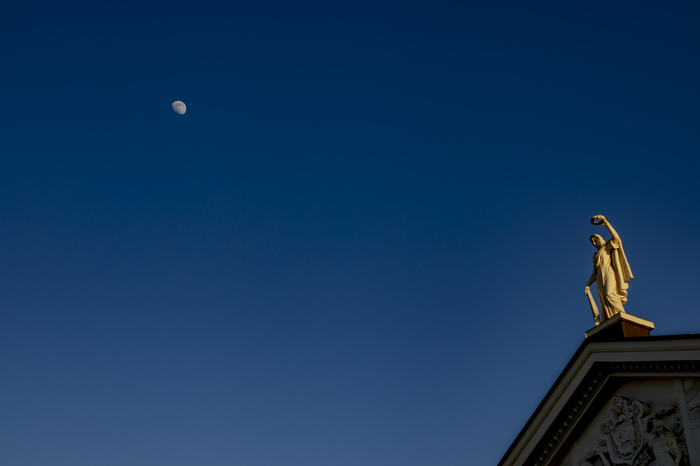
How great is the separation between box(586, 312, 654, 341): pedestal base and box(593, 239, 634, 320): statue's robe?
0.86 m

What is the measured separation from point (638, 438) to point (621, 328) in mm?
2717

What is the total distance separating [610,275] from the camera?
55.5 ft

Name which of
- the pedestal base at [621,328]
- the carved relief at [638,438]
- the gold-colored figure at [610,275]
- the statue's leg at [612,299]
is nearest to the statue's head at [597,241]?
the gold-colored figure at [610,275]

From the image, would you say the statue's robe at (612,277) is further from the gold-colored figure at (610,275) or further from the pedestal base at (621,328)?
the pedestal base at (621,328)

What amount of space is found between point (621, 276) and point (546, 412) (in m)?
4.37

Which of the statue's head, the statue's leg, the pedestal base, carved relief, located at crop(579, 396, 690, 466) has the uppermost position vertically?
the statue's head

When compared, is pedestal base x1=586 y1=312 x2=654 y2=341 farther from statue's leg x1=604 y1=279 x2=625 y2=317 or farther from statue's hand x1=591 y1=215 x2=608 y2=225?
statue's hand x1=591 y1=215 x2=608 y2=225

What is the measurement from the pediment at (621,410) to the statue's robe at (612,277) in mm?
1671

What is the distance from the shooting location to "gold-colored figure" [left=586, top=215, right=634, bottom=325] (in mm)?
→ 16578

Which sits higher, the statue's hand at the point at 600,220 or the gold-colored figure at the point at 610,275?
the statue's hand at the point at 600,220

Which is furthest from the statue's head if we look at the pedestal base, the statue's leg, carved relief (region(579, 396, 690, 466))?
carved relief (region(579, 396, 690, 466))

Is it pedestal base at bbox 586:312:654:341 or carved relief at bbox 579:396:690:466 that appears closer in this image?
carved relief at bbox 579:396:690:466

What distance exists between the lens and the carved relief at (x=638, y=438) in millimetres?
12820

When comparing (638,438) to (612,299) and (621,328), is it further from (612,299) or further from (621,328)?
(612,299)
